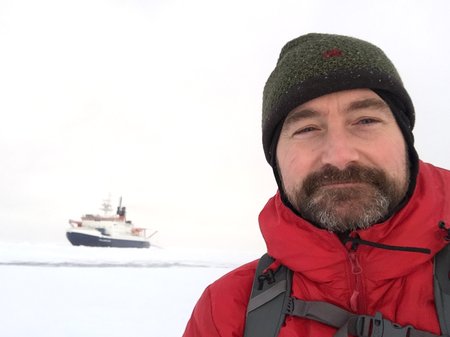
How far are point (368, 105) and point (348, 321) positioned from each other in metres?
Result: 0.92

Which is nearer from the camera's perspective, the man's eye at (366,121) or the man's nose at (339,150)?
the man's nose at (339,150)

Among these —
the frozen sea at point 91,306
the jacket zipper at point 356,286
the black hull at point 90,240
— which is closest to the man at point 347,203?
the jacket zipper at point 356,286

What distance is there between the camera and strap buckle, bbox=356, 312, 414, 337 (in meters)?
1.19

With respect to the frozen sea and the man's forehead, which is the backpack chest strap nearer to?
the man's forehead

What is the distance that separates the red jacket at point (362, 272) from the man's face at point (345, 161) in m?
0.07

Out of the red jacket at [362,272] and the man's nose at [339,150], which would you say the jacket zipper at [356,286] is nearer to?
the red jacket at [362,272]

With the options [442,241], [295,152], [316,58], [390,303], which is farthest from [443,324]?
[316,58]

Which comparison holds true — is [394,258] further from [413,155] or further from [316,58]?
[316,58]

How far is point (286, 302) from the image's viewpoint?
4.63 ft

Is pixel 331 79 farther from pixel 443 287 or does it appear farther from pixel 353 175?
pixel 443 287

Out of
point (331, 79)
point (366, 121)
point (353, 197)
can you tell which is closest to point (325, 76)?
point (331, 79)

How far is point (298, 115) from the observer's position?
166 centimetres

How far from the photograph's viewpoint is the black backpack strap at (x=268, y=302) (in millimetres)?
1369

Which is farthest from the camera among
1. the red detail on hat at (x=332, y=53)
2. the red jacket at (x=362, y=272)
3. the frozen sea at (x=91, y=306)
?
the frozen sea at (x=91, y=306)
